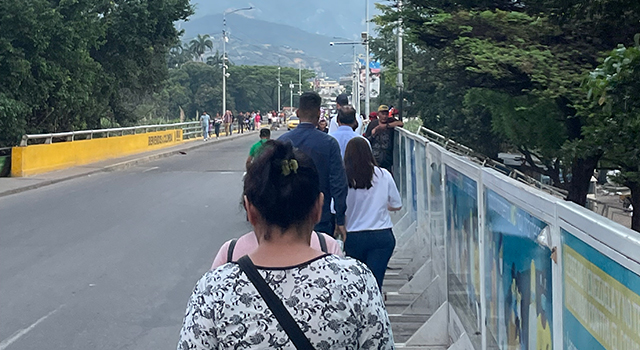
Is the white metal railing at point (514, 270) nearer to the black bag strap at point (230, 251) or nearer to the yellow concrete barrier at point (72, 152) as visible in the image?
the black bag strap at point (230, 251)

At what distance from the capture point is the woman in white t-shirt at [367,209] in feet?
19.1

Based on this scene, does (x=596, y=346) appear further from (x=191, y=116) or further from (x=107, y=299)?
(x=191, y=116)

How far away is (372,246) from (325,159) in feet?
2.39

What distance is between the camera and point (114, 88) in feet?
101

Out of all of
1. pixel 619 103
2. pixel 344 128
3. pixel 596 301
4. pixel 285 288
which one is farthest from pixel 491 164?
pixel 285 288

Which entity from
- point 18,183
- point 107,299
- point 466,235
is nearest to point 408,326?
point 466,235

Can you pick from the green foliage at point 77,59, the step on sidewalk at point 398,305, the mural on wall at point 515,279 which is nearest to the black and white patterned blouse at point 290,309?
the mural on wall at point 515,279

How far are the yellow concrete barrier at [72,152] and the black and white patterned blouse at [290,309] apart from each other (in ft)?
62.5

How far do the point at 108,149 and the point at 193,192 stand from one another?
10518 millimetres

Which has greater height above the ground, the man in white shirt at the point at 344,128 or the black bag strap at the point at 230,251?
the man in white shirt at the point at 344,128

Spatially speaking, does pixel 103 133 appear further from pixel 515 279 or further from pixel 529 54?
pixel 515 279

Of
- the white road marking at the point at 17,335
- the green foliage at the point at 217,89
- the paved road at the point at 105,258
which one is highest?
the green foliage at the point at 217,89

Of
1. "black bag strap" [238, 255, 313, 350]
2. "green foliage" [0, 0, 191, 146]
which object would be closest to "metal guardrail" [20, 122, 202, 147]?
"green foliage" [0, 0, 191, 146]

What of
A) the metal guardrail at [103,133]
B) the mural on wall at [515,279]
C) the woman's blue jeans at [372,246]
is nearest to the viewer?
the mural on wall at [515,279]
